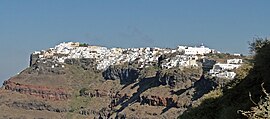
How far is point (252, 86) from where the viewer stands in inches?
546

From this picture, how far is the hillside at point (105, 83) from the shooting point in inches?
4259

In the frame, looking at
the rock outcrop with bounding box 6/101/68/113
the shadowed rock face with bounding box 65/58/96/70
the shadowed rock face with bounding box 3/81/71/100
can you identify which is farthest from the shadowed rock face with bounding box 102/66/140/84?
the rock outcrop with bounding box 6/101/68/113

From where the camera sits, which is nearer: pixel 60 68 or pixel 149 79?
pixel 149 79

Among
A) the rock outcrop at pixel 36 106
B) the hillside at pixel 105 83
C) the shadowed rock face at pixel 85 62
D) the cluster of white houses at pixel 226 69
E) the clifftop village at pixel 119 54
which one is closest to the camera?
the cluster of white houses at pixel 226 69

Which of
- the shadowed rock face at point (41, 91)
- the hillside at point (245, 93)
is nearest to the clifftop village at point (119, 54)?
the shadowed rock face at point (41, 91)

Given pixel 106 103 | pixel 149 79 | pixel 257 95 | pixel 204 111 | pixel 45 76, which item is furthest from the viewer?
pixel 45 76

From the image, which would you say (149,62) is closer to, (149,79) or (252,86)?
(149,79)

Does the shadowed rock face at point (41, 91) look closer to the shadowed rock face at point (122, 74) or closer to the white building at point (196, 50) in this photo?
the shadowed rock face at point (122, 74)

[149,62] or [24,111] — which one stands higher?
[149,62]

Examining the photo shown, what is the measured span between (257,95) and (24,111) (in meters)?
126

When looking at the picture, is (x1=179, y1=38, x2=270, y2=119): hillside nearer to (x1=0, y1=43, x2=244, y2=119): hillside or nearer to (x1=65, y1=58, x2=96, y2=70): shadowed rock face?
(x1=0, y1=43, x2=244, y2=119): hillside

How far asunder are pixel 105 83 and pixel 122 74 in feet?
19.1

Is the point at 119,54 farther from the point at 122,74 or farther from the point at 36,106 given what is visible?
the point at 36,106

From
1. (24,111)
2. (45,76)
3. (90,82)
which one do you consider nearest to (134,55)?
(90,82)
